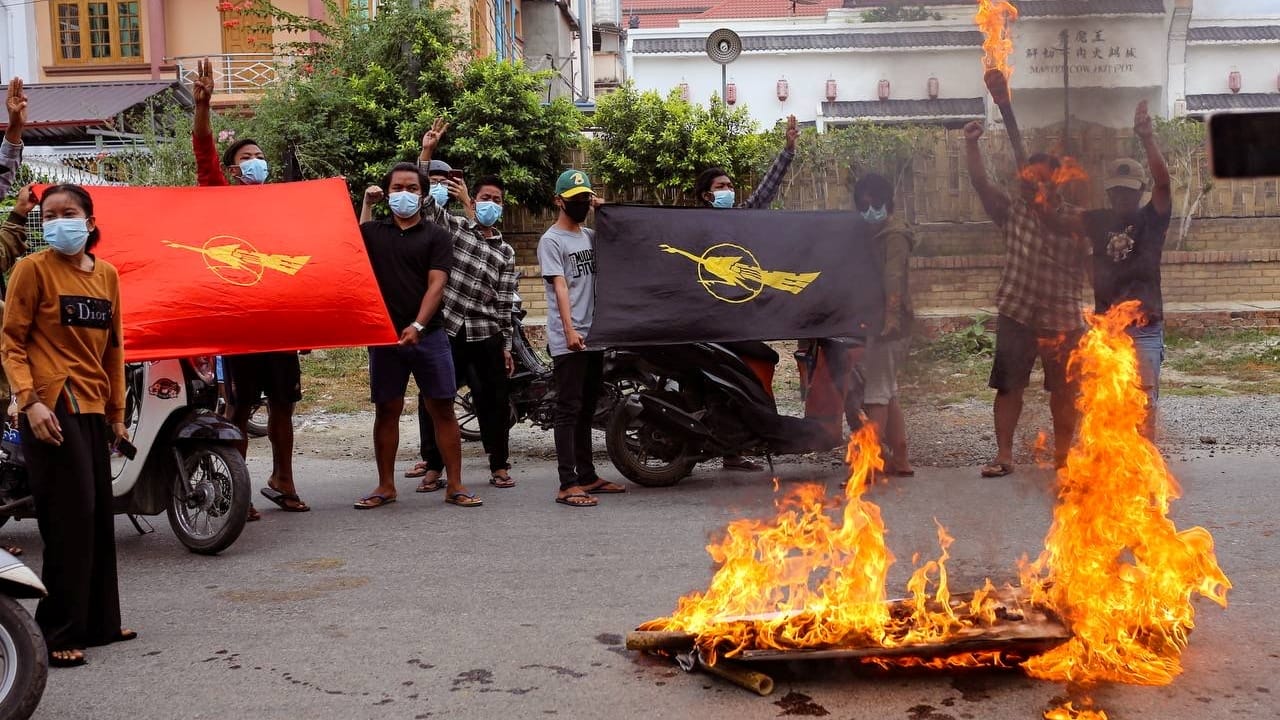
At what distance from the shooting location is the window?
24562 millimetres

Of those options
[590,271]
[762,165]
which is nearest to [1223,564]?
[590,271]

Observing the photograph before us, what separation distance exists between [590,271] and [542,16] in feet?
90.1

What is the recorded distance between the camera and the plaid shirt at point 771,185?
8.03m

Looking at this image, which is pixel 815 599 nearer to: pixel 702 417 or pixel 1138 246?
pixel 702 417

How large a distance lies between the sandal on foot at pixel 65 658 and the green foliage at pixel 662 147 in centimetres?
1282

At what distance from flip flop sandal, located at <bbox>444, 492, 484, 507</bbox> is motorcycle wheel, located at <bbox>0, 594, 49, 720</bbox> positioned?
135 inches

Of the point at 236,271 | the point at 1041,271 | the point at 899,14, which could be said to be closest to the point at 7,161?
the point at 236,271

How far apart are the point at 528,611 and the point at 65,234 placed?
88.9 inches

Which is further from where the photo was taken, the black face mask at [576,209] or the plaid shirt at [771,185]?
the plaid shirt at [771,185]

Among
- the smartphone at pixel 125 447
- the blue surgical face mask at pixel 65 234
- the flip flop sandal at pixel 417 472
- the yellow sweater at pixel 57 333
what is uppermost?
the blue surgical face mask at pixel 65 234

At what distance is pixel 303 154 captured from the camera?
15164 millimetres

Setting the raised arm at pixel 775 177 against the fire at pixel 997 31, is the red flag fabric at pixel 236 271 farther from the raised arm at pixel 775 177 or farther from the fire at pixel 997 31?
the fire at pixel 997 31

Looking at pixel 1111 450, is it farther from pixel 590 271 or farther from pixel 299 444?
pixel 299 444

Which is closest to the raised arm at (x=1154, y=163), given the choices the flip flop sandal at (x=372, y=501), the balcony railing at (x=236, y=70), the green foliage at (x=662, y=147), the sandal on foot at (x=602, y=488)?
the sandal on foot at (x=602, y=488)
